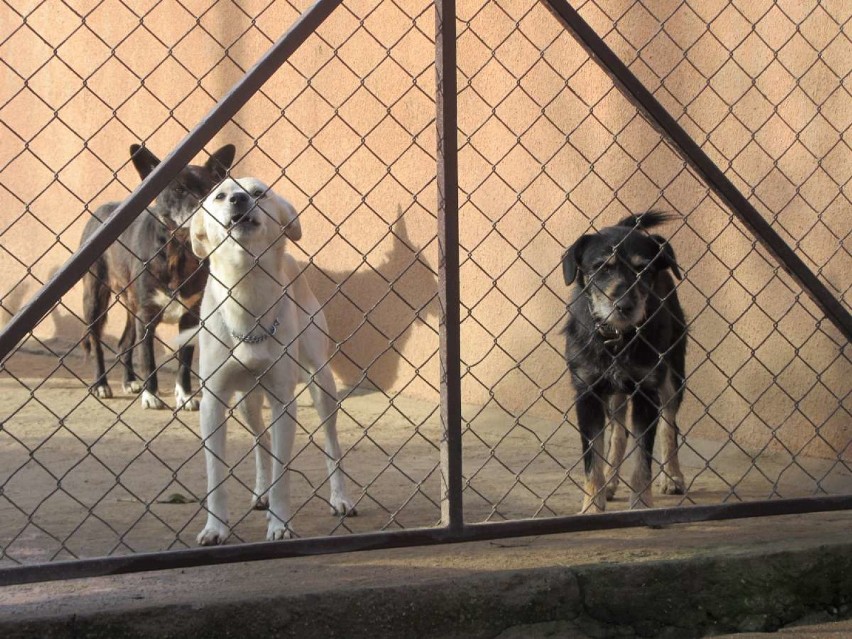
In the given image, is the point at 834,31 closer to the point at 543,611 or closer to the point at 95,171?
the point at 543,611

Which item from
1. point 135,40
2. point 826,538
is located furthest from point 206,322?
point 135,40

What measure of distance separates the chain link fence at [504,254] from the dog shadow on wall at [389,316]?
21 millimetres

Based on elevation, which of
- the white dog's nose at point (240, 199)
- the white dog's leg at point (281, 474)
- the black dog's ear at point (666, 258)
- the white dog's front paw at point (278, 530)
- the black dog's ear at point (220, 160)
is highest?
the black dog's ear at point (220, 160)

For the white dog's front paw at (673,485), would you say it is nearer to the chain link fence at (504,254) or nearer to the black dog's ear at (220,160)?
the chain link fence at (504,254)

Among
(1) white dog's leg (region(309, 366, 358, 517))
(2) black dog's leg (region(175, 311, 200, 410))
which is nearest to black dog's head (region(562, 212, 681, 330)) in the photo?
(1) white dog's leg (region(309, 366, 358, 517))

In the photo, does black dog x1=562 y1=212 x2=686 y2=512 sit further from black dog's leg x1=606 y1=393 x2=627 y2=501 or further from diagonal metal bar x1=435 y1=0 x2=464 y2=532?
diagonal metal bar x1=435 y1=0 x2=464 y2=532

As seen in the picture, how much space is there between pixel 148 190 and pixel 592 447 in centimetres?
A: 207

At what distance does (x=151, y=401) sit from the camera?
7.36 metres

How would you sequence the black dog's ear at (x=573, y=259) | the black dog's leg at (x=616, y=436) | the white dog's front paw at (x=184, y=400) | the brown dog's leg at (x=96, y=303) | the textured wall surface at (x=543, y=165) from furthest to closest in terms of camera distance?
the brown dog's leg at (x=96, y=303) → the white dog's front paw at (x=184, y=400) → the textured wall surface at (x=543, y=165) → the black dog's leg at (x=616, y=436) → the black dog's ear at (x=573, y=259)

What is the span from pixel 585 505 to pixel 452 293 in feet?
A: 4.66

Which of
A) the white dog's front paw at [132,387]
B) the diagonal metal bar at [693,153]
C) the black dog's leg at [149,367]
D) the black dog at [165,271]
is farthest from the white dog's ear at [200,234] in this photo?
the white dog's front paw at [132,387]

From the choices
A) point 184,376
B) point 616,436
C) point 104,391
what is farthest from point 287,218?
point 104,391

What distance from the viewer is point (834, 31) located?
483 centimetres

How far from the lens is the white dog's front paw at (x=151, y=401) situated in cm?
735
